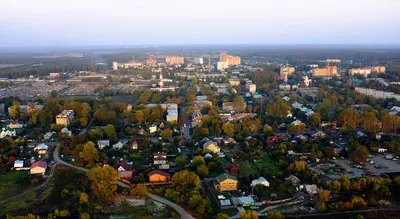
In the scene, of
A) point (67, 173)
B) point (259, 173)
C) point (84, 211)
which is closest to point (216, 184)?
point (259, 173)

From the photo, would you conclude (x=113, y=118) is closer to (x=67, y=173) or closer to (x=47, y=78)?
(x=67, y=173)

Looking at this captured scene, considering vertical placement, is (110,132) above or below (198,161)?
above

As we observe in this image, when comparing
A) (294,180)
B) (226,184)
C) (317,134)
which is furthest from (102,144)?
(317,134)

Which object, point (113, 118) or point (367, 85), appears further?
point (367, 85)

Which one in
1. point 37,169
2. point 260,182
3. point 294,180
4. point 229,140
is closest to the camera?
point 260,182

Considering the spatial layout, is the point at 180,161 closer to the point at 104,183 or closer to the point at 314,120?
the point at 104,183

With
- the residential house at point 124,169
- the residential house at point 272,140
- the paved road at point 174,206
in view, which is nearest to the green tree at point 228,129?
the residential house at point 272,140
